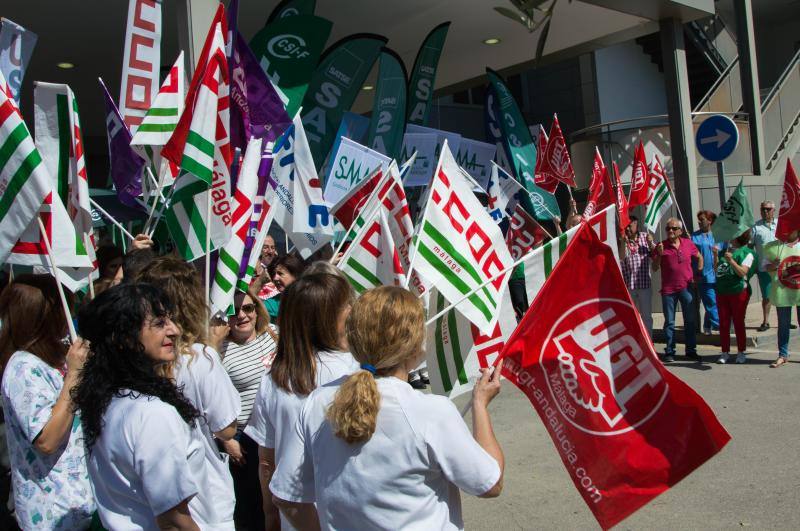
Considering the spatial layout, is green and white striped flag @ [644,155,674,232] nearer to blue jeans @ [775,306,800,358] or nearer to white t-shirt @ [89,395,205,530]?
blue jeans @ [775,306,800,358]

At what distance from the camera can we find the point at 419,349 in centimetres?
246

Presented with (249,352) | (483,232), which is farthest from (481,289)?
(249,352)

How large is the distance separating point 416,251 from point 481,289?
352mm

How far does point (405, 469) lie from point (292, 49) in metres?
6.56

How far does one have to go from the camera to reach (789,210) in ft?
31.9

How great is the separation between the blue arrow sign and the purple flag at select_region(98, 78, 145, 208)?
804cm

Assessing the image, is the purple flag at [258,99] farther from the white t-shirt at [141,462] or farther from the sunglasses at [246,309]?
the white t-shirt at [141,462]

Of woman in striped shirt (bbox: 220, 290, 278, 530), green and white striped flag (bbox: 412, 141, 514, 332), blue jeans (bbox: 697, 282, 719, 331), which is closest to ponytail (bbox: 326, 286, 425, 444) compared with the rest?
green and white striped flag (bbox: 412, 141, 514, 332)

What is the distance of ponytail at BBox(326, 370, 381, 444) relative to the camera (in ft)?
7.52

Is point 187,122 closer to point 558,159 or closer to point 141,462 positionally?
point 141,462

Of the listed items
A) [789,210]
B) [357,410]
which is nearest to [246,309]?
[357,410]

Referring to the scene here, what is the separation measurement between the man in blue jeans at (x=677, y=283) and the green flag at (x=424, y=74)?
13.8 feet

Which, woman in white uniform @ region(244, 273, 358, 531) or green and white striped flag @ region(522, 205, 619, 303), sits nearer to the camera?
woman in white uniform @ region(244, 273, 358, 531)

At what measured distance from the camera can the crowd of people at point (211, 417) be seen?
2.32 metres
